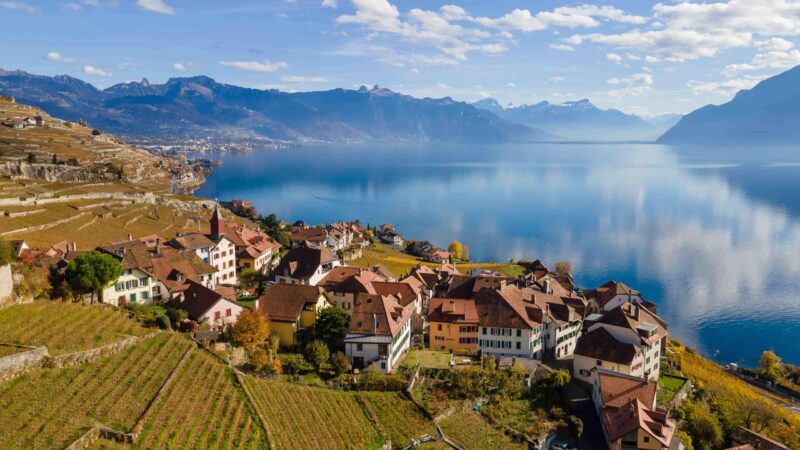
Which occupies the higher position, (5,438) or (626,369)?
(5,438)

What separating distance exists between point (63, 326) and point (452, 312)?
25.1 meters

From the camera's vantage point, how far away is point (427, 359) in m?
38.1

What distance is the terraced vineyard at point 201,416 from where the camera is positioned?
21.1 m

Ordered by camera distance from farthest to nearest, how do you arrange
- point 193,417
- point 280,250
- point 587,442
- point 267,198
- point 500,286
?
point 267,198 → point 280,250 → point 500,286 → point 587,442 → point 193,417

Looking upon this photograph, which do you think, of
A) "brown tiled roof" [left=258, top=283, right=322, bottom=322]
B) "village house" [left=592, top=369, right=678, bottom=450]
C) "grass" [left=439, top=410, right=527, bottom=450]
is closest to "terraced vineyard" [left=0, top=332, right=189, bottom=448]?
"brown tiled roof" [left=258, top=283, right=322, bottom=322]

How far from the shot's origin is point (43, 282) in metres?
31.4

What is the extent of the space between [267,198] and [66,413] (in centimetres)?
14964

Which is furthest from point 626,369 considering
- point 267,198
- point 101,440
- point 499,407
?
point 267,198

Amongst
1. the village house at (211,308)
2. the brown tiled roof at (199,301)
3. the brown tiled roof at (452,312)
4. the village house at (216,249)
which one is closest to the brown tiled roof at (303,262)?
the village house at (216,249)

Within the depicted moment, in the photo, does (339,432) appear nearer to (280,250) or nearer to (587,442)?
(587,442)

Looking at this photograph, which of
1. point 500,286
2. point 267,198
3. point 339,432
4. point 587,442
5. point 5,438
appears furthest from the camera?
point 267,198

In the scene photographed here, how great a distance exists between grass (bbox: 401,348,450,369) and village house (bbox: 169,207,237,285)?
21967 millimetres

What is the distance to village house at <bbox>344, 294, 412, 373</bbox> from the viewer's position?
35.2 metres

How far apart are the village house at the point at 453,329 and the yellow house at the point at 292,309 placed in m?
8.50
